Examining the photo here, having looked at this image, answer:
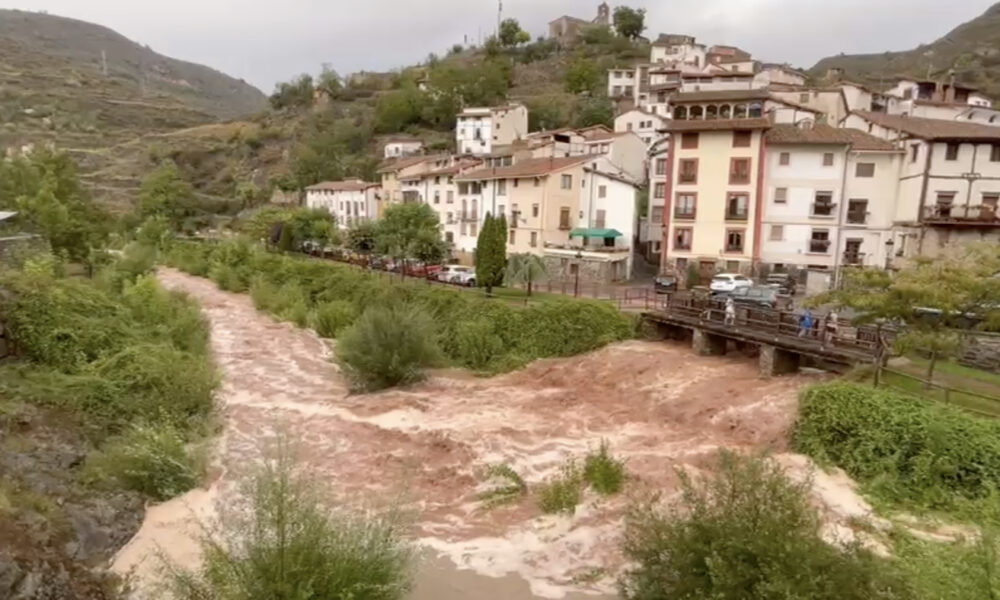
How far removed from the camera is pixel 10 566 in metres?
11.7

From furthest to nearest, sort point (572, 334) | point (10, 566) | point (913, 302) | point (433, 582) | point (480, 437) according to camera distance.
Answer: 1. point (572, 334)
2. point (480, 437)
3. point (913, 302)
4. point (433, 582)
5. point (10, 566)

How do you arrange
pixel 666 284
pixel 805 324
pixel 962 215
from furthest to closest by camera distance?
1. pixel 666 284
2. pixel 962 215
3. pixel 805 324

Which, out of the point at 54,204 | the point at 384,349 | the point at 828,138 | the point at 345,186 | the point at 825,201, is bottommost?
the point at 384,349

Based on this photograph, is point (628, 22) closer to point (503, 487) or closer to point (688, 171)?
point (688, 171)

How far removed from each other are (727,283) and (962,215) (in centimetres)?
1526

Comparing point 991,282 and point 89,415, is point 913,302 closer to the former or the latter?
point 991,282

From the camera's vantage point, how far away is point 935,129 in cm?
4066

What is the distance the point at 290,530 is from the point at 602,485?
10.4 metres

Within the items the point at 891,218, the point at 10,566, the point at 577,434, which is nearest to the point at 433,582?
the point at 10,566

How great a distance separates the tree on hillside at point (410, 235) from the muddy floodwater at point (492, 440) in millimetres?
13437

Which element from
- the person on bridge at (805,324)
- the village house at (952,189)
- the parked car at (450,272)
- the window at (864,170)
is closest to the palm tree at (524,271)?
the parked car at (450,272)

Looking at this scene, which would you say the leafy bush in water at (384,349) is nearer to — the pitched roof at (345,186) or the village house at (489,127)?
the pitched roof at (345,186)

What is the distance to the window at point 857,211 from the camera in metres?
41.5

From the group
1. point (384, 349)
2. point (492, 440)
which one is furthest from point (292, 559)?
point (384, 349)
